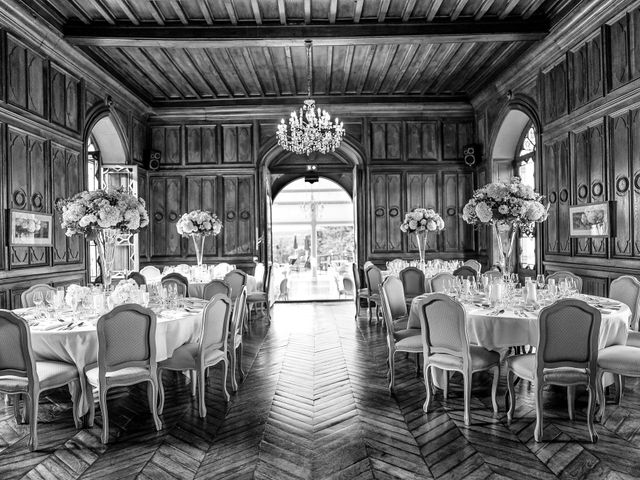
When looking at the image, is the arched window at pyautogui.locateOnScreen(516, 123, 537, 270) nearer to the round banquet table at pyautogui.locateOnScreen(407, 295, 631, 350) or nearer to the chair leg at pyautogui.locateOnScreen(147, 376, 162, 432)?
the round banquet table at pyautogui.locateOnScreen(407, 295, 631, 350)

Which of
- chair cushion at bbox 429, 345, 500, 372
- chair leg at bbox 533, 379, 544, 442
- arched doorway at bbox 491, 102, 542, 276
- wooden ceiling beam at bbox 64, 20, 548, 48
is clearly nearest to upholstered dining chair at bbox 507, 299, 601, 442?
chair leg at bbox 533, 379, 544, 442

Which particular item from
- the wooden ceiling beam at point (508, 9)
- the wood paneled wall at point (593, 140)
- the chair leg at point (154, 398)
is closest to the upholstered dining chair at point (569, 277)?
the wood paneled wall at point (593, 140)

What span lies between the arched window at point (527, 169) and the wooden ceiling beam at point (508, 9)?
221 cm

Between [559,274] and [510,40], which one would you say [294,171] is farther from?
[559,274]

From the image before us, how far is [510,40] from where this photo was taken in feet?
21.2

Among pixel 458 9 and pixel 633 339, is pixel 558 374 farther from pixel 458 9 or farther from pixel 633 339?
pixel 458 9

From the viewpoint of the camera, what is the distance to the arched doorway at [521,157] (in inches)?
287

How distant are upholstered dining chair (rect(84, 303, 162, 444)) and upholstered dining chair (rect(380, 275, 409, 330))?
224cm

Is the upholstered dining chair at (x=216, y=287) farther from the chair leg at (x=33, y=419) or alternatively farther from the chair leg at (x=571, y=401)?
the chair leg at (x=571, y=401)

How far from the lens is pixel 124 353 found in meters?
3.44

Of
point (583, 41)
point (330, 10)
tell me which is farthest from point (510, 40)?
point (330, 10)

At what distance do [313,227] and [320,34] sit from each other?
35.2ft

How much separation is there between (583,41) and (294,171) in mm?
7204

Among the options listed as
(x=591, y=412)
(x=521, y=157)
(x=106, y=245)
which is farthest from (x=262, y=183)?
(x=591, y=412)
